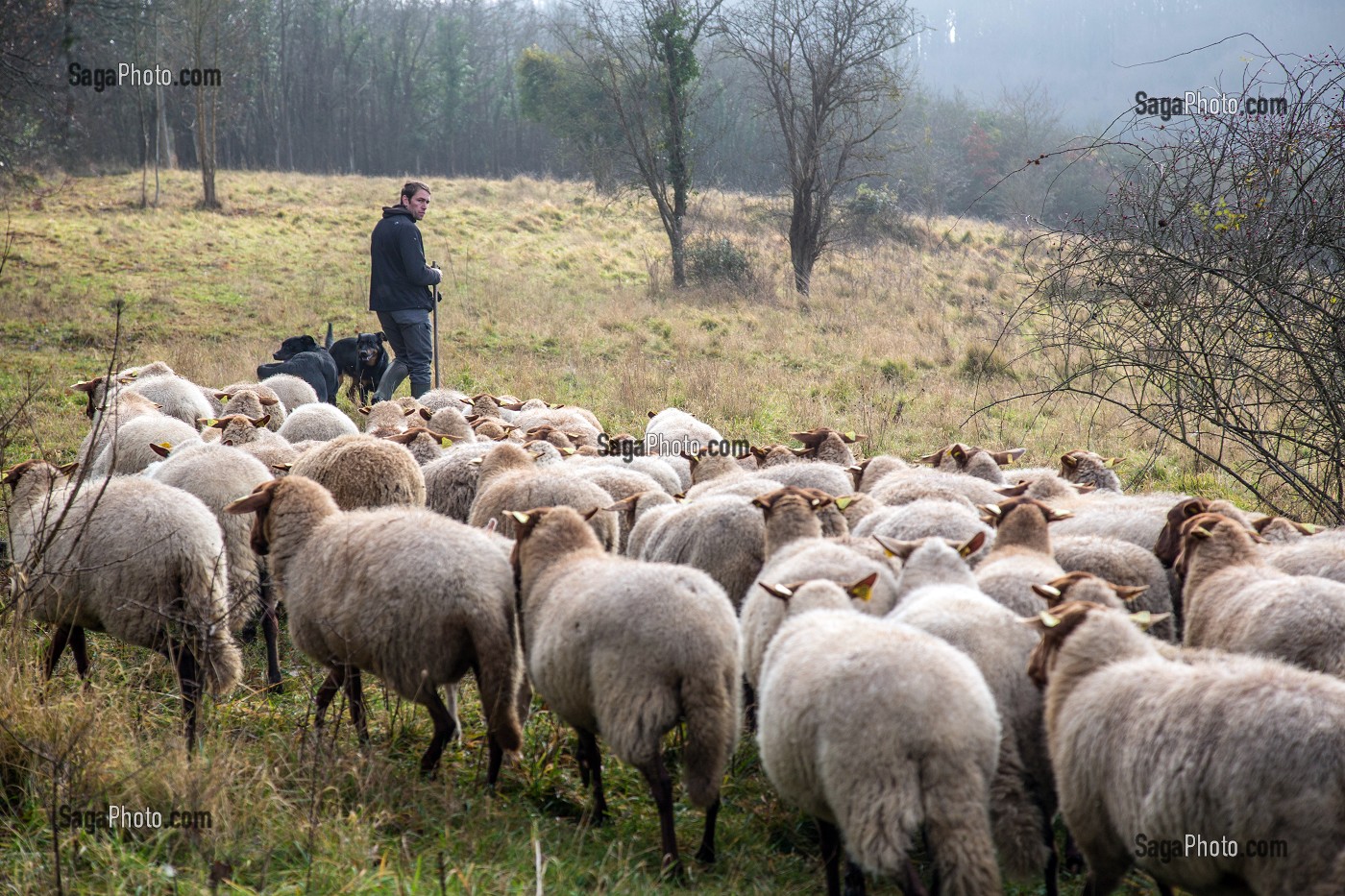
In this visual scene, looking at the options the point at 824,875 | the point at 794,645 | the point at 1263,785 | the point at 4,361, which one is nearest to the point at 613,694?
the point at 794,645

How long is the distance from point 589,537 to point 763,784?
4.43ft

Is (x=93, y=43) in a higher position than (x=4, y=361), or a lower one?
higher

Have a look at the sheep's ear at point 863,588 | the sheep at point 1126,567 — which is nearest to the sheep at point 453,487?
the sheep's ear at point 863,588

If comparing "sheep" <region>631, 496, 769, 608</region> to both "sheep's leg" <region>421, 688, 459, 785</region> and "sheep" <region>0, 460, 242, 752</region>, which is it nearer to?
"sheep's leg" <region>421, 688, 459, 785</region>

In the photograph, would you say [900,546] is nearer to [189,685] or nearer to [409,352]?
[189,685]

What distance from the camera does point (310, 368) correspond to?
12680mm

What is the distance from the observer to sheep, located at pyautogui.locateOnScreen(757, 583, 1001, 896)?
3119 mm

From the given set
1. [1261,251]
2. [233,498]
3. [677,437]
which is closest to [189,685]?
[233,498]

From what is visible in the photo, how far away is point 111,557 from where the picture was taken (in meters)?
4.73

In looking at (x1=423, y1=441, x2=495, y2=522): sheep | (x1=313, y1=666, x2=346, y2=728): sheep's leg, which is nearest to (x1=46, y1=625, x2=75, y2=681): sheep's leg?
(x1=313, y1=666, x2=346, y2=728): sheep's leg

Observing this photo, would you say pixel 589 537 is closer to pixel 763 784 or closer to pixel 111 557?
pixel 763 784

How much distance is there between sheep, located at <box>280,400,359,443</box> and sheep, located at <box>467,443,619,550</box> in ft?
9.09

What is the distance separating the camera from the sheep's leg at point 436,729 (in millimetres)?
4238

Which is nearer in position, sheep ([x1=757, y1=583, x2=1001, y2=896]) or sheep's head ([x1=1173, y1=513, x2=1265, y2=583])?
sheep ([x1=757, y1=583, x2=1001, y2=896])
